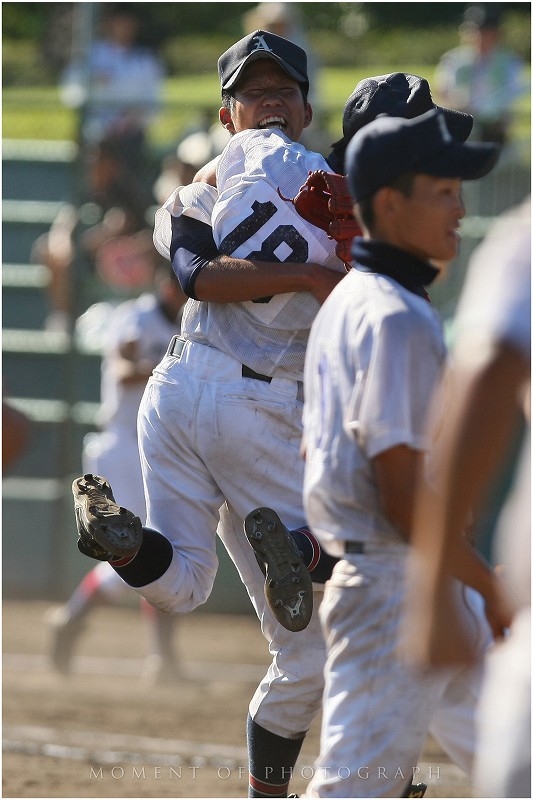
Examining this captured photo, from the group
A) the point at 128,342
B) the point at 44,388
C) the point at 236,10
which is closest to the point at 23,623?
the point at 44,388

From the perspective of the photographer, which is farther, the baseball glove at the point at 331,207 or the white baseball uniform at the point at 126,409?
the white baseball uniform at the point at 126,409

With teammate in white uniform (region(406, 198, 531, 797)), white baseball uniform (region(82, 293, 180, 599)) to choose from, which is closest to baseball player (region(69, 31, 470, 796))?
teammate in white uniform (region(406, 198, 531, 797))

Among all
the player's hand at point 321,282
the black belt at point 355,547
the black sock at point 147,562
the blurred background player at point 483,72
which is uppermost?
the blurred background player at point 483,72

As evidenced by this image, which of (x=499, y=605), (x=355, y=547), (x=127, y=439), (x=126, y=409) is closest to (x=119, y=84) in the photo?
(x=126, y=409)

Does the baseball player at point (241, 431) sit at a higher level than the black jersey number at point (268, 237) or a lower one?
lower

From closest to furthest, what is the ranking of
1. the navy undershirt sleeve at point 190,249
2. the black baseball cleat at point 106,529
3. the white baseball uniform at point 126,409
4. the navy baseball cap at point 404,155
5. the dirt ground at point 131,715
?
the navy baseball cap at point 404,155 < the black baseball cleat at point 106,529 < the navy undershirt sleeve at point 190,249 < the dirt ground at point 131,715 < the white baseball uniform at point 126,409

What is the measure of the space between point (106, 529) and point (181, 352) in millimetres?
722

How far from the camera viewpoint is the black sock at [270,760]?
167 inches

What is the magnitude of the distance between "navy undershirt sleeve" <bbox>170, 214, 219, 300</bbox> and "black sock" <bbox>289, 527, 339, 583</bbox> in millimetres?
850

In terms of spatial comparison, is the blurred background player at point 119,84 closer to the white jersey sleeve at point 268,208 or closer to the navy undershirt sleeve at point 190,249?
the navy undershirt sleeve at point 190,249

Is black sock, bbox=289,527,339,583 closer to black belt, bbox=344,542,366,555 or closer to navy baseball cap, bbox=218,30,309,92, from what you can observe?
black belt, bbox=344,542,366,555

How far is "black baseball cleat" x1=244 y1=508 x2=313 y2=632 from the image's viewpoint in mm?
3768

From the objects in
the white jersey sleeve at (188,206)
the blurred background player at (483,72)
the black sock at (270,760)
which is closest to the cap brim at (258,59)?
the white jersey sleeve at (188,206)

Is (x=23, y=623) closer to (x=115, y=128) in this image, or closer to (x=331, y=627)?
(x=115, y=128)
